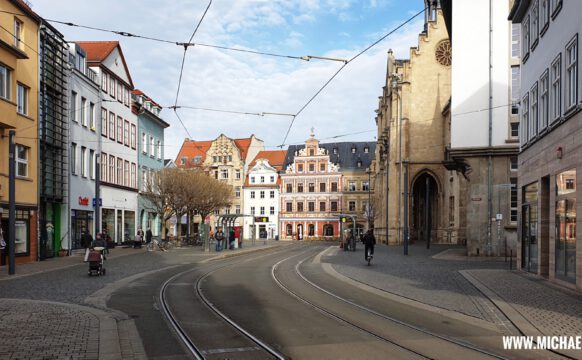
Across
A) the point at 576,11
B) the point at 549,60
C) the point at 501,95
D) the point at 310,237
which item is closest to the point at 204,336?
the point at 576,11

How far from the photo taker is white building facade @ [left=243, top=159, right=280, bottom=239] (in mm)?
95875

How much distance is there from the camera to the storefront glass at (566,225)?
16.5m

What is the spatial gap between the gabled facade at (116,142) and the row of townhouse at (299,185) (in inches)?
1515

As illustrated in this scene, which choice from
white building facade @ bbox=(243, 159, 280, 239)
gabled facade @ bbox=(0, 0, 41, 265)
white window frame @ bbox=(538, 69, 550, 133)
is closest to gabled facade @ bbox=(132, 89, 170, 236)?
gabled facade @ bbox=(0, 0, 41, 265)

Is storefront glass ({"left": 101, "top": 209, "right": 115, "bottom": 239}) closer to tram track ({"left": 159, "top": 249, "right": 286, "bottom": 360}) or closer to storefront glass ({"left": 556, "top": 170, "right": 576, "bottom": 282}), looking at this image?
tram track ({"left": 159, "top": 249, "right": 286, "bottom": 360})

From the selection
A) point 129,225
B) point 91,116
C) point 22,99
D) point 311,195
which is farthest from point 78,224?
point 311,195

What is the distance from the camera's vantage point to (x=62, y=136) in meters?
34.3

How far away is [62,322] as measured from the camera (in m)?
10.7

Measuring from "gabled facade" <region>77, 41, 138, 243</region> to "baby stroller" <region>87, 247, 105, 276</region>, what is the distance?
21358mm

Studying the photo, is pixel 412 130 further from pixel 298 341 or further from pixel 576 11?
pixel 298 341

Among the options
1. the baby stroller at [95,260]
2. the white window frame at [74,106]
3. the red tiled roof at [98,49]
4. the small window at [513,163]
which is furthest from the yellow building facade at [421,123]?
the baby stroller at [95,260]

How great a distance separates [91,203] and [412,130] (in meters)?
32.4

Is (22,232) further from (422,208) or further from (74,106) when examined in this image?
(422,208)

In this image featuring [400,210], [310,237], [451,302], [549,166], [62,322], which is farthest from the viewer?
[310,237]
